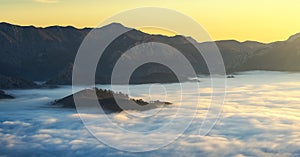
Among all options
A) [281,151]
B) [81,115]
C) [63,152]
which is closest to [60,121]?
[81,115]

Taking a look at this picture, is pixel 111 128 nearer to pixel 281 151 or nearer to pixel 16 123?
pixel 16 123

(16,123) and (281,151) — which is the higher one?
(16,123)

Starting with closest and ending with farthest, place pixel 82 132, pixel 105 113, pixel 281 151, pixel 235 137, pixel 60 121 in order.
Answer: pixel 281 151 < pixel 235 137 < pixel 82 132 < pixel 60 121 < pixel 105 113

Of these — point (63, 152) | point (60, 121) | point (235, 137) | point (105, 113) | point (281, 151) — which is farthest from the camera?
point (105, 113)

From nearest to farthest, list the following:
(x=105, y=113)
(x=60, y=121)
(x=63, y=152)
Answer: (x=63, y=152) → (x=60, y=121) → (x=105, y=113)

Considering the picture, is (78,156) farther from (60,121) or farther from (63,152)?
(60,121)

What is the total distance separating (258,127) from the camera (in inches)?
6845

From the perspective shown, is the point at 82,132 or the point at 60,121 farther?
the point at 60,121

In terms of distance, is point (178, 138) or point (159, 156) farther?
point (178, 138)

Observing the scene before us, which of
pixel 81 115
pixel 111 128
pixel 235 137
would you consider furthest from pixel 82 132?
pixel 235 137

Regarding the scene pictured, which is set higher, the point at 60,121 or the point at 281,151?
the point at 60,121

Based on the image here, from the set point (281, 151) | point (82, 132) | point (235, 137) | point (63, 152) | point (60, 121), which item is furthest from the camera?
point (60, 121)

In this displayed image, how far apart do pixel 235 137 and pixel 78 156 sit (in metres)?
56.3

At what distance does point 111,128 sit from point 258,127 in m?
58.4
